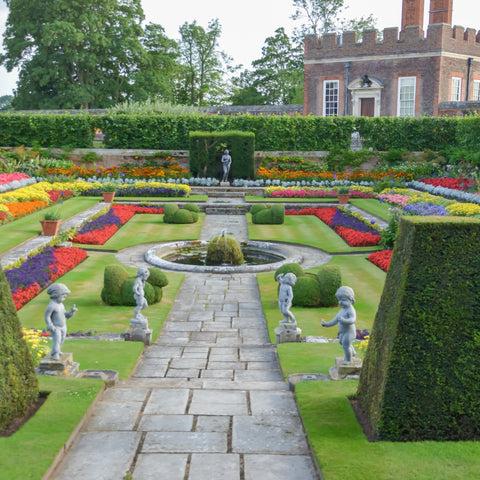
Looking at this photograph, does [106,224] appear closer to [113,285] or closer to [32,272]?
[32,272]

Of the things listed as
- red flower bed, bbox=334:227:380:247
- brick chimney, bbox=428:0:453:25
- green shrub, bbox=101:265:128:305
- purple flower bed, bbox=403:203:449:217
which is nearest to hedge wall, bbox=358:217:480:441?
green shrub, bbox=101:265:128:305

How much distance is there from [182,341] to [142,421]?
369 centimetres

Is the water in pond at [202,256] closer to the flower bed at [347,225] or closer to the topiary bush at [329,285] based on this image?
the flower bed at [347,225]

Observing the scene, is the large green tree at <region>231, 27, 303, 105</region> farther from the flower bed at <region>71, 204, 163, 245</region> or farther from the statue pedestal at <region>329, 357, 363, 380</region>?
the statue pedestal at <region>329, 357, 363, 380</region>

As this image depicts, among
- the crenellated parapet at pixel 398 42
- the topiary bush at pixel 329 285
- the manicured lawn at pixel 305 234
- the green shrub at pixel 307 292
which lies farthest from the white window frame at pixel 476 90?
the green shrub at pixel 307 292

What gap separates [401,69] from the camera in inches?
1454

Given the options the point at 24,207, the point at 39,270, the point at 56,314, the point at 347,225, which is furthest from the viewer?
the point at 24,207

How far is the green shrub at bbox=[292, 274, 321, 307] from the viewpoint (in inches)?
405

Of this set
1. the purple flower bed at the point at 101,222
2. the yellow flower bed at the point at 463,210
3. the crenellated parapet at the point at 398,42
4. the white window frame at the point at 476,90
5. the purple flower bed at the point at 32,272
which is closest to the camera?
the purple flower bed at the point at 32,272

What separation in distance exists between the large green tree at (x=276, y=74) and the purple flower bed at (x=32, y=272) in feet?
133

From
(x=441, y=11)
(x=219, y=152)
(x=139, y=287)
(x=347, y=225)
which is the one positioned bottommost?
(x=347, y=225)

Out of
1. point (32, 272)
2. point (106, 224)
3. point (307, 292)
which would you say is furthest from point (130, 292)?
point (106, 224)

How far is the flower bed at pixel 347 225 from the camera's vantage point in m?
15.9

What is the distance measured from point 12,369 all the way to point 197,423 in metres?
1.60
